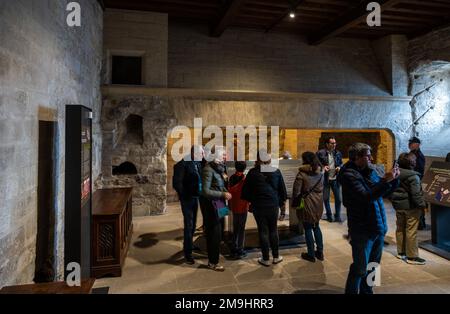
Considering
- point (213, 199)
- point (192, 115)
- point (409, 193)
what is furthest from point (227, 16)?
point (409, 193)

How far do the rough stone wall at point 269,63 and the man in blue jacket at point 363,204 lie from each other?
459cm

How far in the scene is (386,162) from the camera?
25.6ft

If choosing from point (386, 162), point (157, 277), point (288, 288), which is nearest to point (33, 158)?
point (157, 277)

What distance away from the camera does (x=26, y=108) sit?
2.32m

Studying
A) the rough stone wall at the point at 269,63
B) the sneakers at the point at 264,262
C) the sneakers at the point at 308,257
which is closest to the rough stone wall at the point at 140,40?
the rough stone wall at the point at 269,63

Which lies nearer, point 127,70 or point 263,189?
point 263,189

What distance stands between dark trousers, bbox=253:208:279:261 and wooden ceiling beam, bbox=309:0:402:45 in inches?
178

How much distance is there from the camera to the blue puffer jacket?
238 cm

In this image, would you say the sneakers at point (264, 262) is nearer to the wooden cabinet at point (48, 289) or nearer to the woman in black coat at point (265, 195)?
the woman in black coat at point (265, 195)

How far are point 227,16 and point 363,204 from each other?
15.6 feet

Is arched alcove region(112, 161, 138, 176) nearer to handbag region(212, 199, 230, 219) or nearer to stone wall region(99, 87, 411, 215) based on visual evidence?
stone wall region(99, 87, 411, 215)

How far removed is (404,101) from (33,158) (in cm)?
817

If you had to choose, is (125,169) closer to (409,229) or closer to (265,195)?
(265,195)

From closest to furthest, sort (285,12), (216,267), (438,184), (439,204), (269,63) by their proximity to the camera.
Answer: (216,267)
(439,204)
(438,184)
(285,12)
(269,63)
